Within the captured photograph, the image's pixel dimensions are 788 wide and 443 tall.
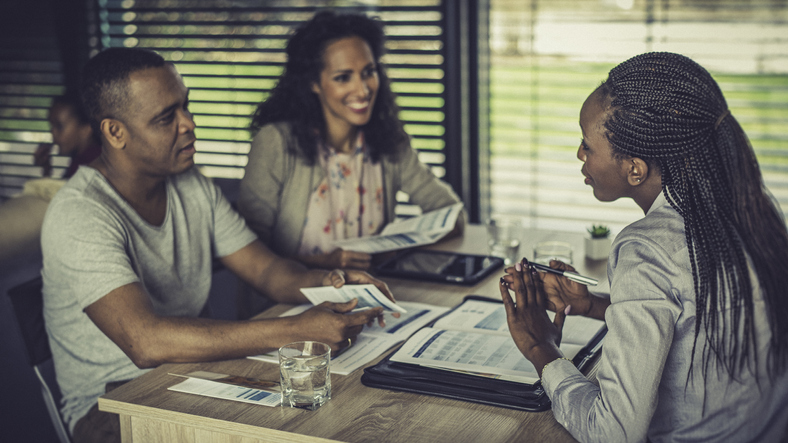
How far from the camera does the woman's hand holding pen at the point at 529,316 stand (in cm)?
128

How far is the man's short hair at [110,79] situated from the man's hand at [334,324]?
0.70 metres

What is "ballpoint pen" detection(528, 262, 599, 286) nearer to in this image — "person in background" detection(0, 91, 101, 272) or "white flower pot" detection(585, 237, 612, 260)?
"white flower pot" detection(585, 237, 612, 260)

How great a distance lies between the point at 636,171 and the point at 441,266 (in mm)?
997

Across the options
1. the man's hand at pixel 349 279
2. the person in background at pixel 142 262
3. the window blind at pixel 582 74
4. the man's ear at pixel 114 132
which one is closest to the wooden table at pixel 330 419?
the person in background at pixel 142 262

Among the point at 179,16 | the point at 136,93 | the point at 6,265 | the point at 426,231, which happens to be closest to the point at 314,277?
the point at 426,231

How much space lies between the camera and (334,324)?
1.48 meters

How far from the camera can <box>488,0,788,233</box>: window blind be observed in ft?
10.1

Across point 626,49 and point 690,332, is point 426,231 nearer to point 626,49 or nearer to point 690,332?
point 690,332

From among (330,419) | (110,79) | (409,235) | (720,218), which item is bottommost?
(330,419)

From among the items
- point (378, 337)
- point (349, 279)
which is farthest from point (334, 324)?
point (349, 279)

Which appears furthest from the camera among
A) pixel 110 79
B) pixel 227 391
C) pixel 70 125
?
pixel 70 125

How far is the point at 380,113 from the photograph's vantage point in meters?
2.68

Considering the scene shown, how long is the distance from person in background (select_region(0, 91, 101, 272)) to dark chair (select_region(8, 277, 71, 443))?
0.42 m

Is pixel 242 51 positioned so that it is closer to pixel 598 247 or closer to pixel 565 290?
pixel 598 247
